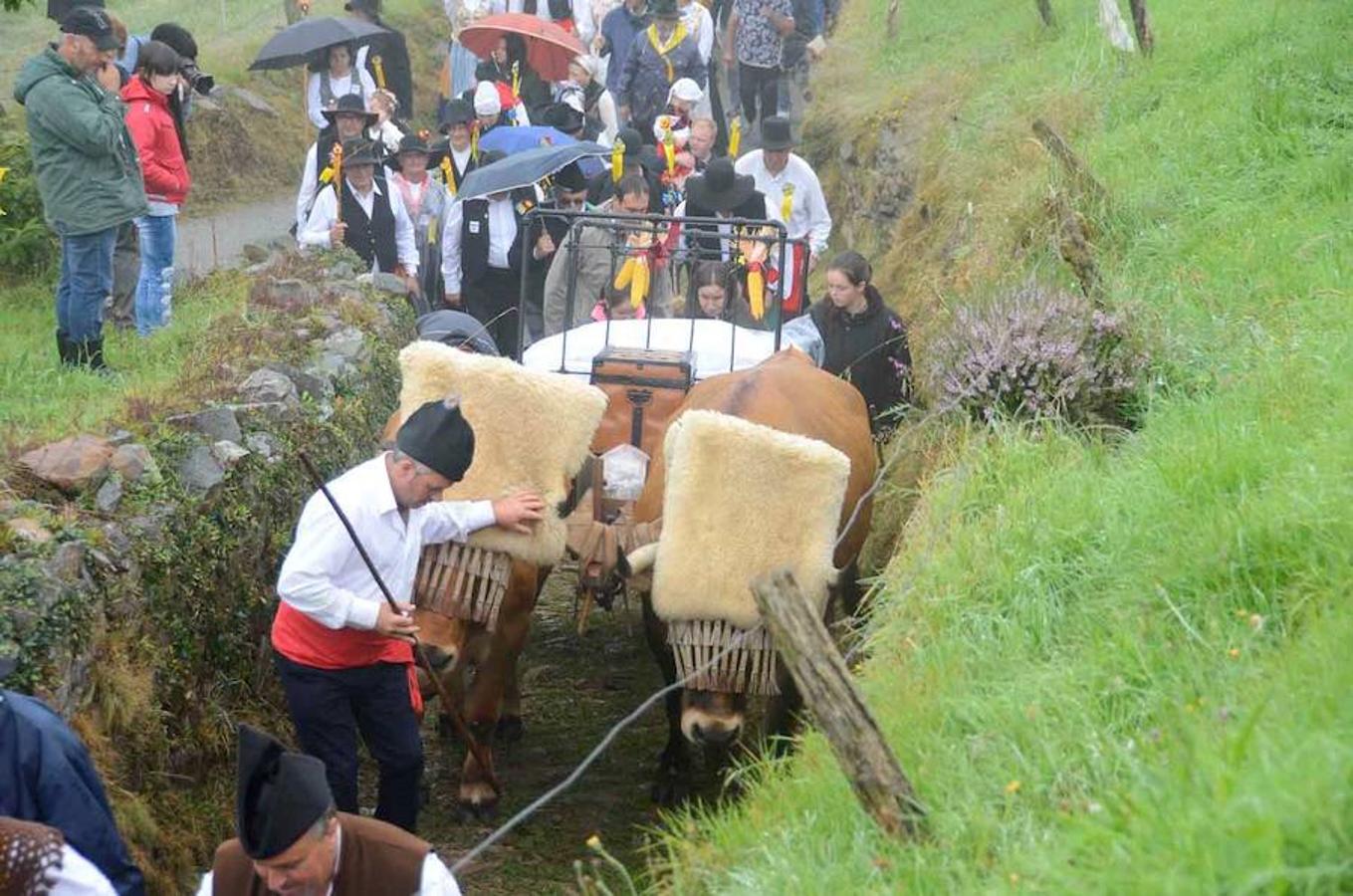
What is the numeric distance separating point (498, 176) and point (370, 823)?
300 inches

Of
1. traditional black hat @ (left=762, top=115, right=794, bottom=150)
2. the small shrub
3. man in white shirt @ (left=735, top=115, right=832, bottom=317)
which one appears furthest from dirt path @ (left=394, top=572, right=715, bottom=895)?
traditional black hat @ (left=762, top=115, right=794, bottom=150)

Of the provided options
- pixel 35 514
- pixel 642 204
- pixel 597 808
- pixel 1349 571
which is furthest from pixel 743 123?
pixel 1349 571

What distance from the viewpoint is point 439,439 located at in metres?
6.60

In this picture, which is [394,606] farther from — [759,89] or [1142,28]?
[759,89]

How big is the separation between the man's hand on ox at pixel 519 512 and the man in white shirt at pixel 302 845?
97.8 inches

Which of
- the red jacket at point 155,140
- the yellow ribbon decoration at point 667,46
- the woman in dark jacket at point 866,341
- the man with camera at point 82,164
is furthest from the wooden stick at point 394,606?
the yellow ribbon decoration at point 667,46

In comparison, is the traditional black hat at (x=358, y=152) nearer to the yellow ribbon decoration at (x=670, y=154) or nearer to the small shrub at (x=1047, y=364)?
the yellow ribbon decoration at (x=670, y=154)

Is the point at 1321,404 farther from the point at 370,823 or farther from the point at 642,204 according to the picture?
the point at 642,204

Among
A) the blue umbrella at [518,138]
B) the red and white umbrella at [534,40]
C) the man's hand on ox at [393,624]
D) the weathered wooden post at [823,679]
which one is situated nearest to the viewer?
the weathered wooden post at [823,679]

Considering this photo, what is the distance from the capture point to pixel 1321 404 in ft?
22.2

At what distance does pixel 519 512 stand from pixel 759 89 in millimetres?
11483

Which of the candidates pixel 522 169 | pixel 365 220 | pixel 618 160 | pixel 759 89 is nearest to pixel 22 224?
pixel 365 220

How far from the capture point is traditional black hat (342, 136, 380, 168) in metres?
12.6

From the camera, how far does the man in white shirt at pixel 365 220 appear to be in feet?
41.7
